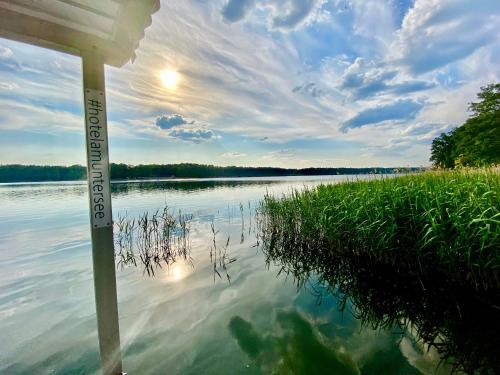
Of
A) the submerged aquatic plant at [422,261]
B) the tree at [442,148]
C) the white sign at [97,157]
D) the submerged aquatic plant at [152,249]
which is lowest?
the submerged aquatic plant at [152,249]

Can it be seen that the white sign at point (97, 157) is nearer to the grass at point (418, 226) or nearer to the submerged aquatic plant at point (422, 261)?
the submerged aquatic plant at point (422, 261)

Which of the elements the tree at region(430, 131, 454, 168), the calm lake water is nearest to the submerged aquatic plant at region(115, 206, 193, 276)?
the calm lake water

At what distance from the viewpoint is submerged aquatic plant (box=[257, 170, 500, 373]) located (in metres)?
3.83

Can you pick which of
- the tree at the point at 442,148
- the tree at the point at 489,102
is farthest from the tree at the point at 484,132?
the tree at the point at 442,148

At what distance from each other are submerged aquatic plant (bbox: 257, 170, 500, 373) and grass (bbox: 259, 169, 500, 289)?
19 mm

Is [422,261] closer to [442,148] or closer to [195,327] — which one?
[195,327]

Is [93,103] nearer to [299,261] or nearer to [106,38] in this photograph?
[106,38]

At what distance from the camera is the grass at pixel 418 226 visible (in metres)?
4.39

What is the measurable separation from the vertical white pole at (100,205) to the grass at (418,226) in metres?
5.01

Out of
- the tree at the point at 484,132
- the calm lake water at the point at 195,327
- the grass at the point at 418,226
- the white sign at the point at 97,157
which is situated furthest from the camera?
the tree at the point at 484,132

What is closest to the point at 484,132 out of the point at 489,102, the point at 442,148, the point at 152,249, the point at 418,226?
the point at 489,102

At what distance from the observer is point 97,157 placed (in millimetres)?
2293

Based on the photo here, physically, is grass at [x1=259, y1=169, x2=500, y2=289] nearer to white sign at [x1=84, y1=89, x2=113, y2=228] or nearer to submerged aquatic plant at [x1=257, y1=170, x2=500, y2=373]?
submerged aquatic plant at [x1=257, y1=170, x2=500, y2=373]

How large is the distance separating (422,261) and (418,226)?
77 centimetres
